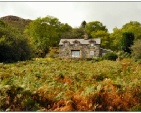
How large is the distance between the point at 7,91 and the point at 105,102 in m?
2.90

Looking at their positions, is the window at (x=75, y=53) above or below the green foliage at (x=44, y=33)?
below

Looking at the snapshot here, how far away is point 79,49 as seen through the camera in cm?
5916

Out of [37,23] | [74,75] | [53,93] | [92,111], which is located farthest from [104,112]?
[37,23]

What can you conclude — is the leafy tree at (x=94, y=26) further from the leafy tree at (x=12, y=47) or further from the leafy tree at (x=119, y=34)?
the leafy tree at (x=12, y=47)

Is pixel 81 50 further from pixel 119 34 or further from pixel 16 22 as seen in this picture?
pixel 16 22

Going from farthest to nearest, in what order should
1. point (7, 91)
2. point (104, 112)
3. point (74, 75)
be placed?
point (74, 75)
point (7, 91)
point (104, 112)

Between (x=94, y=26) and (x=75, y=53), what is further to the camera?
(x=94, y=26)

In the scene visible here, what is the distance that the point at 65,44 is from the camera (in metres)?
59.4

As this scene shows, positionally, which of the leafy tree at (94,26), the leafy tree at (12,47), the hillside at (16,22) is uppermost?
the hillside at (16,22)

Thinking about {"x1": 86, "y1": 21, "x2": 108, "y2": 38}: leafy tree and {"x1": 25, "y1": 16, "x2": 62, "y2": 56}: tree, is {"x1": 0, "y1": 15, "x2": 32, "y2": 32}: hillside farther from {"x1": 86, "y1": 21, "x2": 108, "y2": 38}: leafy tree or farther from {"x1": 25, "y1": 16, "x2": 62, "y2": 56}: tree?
{"x1": 25, "y1": 16, "x2": 62, "y2": 56}: tree

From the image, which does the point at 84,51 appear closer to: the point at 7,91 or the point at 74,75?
the point at 74,75

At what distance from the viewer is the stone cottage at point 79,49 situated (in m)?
58.8

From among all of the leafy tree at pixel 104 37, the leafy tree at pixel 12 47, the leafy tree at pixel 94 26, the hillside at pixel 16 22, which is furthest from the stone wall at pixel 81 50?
the hillside at pixel 16 22

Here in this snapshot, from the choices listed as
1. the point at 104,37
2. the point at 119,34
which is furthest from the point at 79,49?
the point at 119,34
